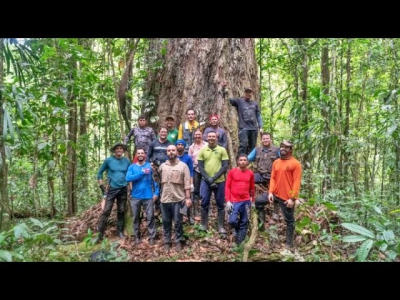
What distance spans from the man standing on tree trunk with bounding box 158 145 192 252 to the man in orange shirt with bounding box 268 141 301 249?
148cm

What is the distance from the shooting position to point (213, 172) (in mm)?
6160

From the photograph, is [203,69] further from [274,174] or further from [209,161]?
[274,174]

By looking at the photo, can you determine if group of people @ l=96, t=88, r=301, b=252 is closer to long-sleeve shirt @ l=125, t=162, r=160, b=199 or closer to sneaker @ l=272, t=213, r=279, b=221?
long-sleeve shirt @ l=125, t=162, r=160, b=199

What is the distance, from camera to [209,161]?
617 cm

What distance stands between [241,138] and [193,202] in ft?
5.65

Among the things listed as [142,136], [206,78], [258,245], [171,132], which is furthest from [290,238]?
[206,78]

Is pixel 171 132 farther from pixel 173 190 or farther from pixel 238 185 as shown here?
pixel 238 185

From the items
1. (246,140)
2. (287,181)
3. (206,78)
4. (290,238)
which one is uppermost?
(206,78)

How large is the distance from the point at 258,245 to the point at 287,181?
131 centimetres

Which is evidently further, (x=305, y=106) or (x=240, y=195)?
(x=305, y=106)

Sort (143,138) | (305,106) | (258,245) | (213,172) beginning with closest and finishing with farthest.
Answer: (258,245)
(213,172)
(143,138)
(305,106)

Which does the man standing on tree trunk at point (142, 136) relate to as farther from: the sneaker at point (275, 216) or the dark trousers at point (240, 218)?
the sneaker at point (275, 216)

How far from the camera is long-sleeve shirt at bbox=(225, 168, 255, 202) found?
5.75 meters

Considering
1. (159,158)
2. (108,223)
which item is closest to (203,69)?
(159,158)
